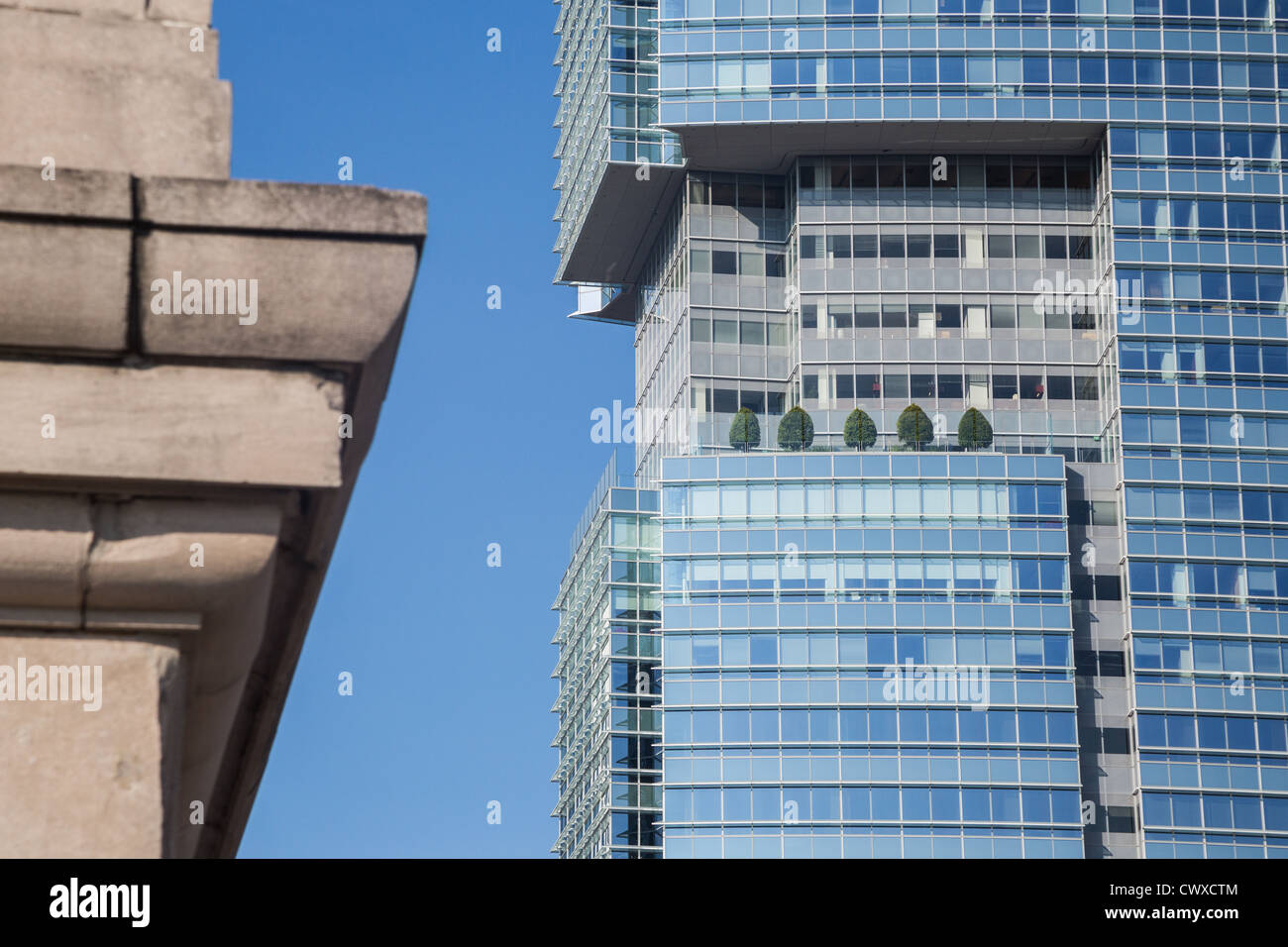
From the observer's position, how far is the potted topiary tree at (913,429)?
95812mm

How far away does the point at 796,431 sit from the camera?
317ft

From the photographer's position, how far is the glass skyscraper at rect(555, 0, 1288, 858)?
90.1 metres

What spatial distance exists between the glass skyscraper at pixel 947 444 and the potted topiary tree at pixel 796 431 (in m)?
0.66

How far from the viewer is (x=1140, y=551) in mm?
94062

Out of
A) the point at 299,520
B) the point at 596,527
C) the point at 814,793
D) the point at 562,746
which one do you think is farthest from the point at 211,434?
the point at 562,746

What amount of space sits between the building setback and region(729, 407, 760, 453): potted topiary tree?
3640 inches
